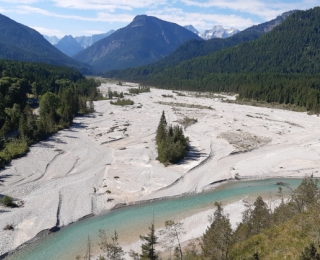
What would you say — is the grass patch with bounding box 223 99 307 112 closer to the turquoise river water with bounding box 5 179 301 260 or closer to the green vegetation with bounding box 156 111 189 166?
the green vegetation with bounding box 156 111 189 166

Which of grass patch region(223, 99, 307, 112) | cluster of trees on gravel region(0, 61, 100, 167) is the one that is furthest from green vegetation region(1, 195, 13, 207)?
grass patch region(223, 99, 307, 112)

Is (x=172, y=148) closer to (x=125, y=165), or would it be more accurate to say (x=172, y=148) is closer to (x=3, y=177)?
(x=125, y=165)

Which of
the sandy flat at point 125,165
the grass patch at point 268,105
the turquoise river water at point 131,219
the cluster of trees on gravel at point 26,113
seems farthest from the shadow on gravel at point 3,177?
the grass patch at point 268,105

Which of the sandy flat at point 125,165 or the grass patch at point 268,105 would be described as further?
the grass patch at point 268,105

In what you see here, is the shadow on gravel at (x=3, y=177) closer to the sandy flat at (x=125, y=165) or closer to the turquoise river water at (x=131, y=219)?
the sandy flat at (x=125, y=165)

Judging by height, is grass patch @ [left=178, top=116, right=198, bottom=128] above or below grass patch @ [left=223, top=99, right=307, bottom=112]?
below

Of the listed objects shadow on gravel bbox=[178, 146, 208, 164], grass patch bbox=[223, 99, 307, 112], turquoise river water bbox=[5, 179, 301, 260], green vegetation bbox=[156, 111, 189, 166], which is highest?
grass patch bbox=[223, 99, 307, 112]

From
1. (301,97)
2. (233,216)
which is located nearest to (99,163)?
(233,216)
